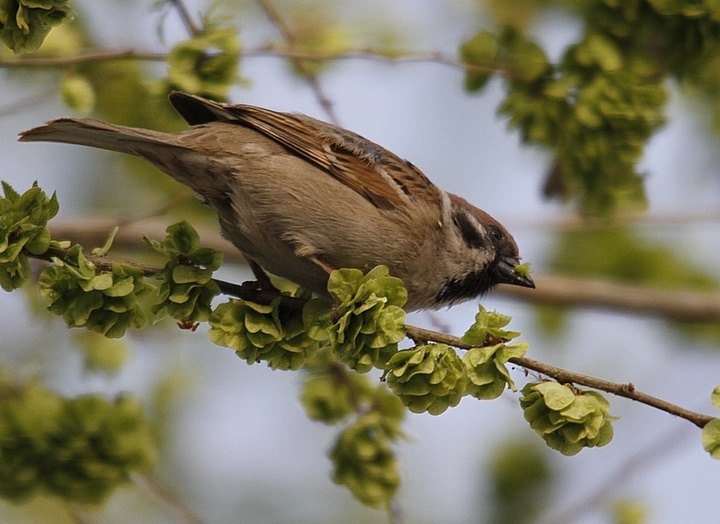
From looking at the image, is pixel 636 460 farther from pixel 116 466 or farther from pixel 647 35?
pixel 116 466

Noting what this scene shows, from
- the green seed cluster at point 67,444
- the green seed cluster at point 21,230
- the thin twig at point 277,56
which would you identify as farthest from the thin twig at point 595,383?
the thin twig at point 277,56

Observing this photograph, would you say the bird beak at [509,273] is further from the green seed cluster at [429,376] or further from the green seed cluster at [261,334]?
the green seed cluster at [429,376]

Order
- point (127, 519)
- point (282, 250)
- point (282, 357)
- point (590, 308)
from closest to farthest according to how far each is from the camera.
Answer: point (282, 357) → point (282, 250) → point (590, 308) → point (127, 519)

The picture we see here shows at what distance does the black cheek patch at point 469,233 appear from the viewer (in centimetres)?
465

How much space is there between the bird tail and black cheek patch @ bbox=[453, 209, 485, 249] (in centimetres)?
149

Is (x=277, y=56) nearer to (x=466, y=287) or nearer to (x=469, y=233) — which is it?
(x=469, y=233)

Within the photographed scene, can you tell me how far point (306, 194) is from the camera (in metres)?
4.18

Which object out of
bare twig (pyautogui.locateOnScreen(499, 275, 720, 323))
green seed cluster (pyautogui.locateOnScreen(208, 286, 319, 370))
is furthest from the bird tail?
bare twig (pyautogui.locateOnScreen(499, 275, 720, 323))

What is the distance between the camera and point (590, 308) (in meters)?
6.40

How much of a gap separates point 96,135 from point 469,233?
1850 millimetres

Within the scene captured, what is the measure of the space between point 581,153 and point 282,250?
6.26 feet

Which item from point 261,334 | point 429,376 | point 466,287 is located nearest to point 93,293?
point 261,334

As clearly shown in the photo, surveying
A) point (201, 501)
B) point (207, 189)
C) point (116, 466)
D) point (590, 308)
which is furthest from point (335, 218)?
point (201, 501)

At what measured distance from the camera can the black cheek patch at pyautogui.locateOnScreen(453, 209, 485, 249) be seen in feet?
15.3
